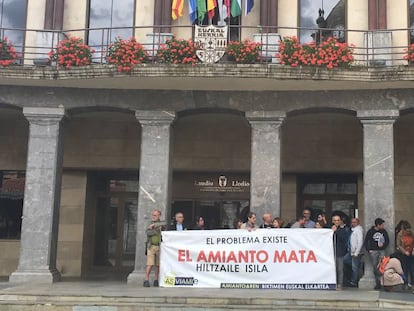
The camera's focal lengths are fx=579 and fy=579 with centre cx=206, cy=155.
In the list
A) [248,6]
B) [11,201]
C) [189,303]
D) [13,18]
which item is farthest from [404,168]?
[11,201]

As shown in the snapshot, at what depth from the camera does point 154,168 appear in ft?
49.0

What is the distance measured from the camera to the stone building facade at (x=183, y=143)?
14305 millimetres

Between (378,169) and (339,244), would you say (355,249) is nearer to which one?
(339,244)

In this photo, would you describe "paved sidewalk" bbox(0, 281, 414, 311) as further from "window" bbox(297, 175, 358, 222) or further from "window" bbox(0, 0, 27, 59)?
"window" bbox(0, 0, 27, 59)

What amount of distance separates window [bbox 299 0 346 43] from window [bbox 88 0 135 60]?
15.3ft

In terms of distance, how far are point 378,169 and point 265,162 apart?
2793mm

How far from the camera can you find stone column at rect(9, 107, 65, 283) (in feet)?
47.7

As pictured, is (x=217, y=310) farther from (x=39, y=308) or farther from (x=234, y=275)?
(x=39, y=308)

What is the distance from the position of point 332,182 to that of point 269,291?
6.52 m

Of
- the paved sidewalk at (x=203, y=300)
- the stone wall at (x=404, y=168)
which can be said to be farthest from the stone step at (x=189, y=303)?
the stone wall at (x=404, y=168)

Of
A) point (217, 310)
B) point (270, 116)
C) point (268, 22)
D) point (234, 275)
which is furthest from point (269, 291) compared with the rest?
point (268, 22)

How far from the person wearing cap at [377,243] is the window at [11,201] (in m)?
10.7

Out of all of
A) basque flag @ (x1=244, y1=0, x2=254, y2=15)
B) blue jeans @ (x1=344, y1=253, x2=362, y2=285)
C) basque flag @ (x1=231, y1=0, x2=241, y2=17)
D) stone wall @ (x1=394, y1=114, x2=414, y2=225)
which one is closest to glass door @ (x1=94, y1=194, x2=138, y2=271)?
basque flag @ (x1=231, y1=0, x2=241, y2=17)

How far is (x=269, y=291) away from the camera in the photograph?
1243cm
